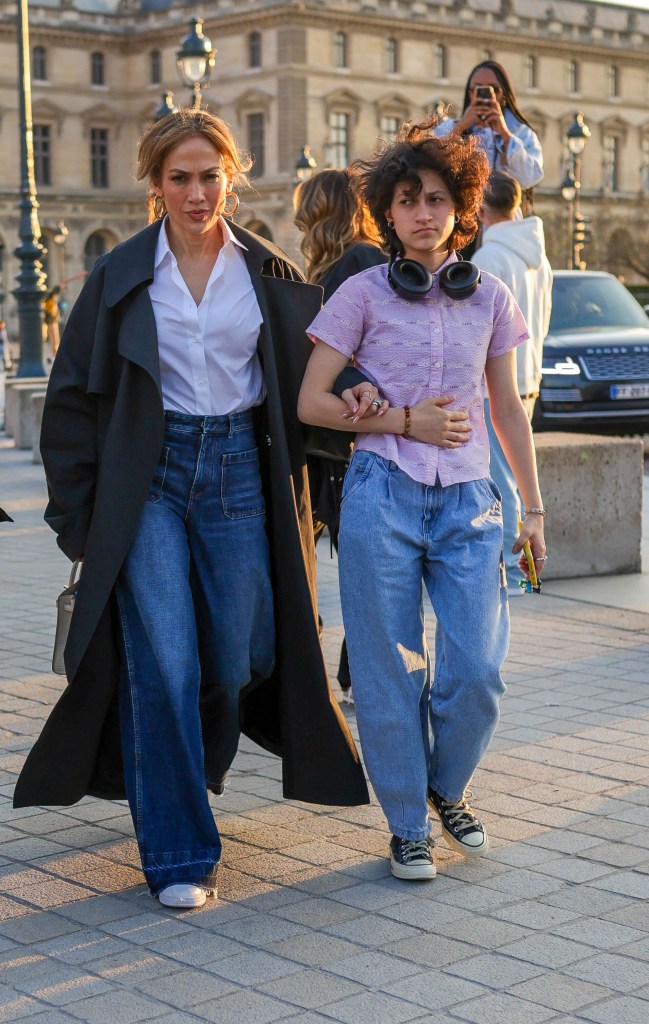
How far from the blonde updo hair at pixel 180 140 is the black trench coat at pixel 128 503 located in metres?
0.16

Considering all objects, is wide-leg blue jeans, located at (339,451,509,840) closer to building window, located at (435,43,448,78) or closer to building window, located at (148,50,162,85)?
building window, located at (435,43,448,78)

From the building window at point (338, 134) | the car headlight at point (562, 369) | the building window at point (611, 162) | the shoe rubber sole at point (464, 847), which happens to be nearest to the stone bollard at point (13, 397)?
the car headlight at point (562, 369)

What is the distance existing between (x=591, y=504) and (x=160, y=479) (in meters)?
4.84

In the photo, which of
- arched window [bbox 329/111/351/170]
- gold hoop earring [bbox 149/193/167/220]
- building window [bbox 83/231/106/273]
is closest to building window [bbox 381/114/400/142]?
arched window [bbox 329/111/351/170]

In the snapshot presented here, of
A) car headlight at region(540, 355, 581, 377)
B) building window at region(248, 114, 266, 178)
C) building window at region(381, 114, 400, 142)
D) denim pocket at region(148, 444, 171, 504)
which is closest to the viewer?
denim pocket at region(148, 444, 171, 504)

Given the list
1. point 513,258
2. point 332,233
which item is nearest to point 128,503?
point 332,233

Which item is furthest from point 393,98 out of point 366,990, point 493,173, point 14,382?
point 366,990

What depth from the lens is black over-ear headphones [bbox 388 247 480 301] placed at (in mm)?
3953

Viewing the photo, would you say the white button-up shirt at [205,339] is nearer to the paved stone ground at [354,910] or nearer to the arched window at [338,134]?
the paved stone ground at [354,910]

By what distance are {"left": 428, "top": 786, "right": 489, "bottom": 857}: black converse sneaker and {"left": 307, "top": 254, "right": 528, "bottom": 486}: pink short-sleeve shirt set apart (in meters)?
0.82

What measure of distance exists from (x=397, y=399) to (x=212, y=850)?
114 centimetres

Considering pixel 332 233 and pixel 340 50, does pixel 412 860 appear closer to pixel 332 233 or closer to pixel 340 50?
pixel 332 233

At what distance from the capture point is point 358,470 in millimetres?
4039

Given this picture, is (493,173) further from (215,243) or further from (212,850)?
(212,850)
